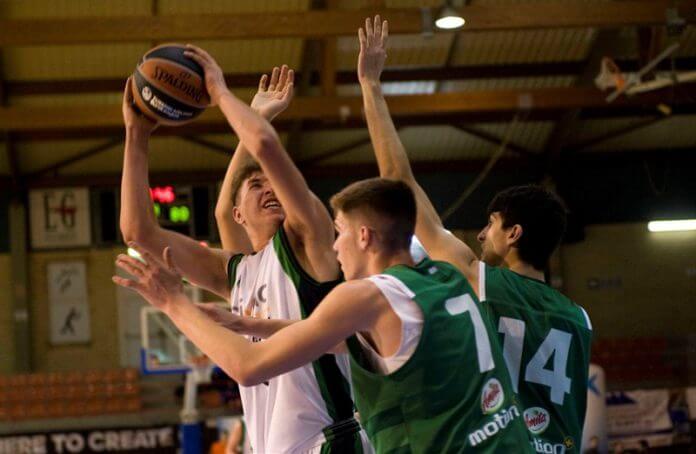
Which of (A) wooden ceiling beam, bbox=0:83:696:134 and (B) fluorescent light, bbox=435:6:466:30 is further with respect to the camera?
(A) wooden ceiling beam, bbox=0:83:696:134

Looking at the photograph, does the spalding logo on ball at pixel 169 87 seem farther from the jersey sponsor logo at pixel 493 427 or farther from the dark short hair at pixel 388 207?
the jersey sponsor logo at pixel 493 427

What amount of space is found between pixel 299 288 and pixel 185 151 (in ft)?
58.3

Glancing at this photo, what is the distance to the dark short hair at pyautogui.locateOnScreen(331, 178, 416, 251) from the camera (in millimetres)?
3152

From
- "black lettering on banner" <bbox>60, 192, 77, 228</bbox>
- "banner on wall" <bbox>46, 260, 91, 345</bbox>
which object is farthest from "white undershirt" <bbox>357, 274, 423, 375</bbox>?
"black lettering on banner" <bbox>60, 192, 77, 228</bbox>

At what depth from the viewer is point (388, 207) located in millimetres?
3152

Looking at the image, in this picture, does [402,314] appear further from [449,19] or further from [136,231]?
[449,19]

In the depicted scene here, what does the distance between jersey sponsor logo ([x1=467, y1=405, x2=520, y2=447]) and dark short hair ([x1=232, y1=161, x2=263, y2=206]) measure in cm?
171

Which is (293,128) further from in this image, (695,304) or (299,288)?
(299,288)

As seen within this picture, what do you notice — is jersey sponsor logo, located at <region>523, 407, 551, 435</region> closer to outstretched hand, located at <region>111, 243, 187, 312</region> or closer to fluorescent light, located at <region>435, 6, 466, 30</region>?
outstretched hand, located at <region>111, 243, 187, 312</region>

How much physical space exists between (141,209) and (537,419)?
1.82 metres

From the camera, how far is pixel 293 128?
2059 cm

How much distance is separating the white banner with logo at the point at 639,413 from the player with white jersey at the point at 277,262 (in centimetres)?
1378

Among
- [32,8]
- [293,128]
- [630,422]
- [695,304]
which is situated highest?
[32,8]

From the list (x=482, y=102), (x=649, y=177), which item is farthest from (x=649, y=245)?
(x=482, y=102)
